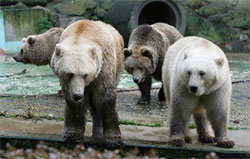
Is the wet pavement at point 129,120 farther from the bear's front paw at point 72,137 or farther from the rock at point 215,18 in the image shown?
the rock at point 215,18

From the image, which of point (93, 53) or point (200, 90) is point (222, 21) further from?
point (93, 53)

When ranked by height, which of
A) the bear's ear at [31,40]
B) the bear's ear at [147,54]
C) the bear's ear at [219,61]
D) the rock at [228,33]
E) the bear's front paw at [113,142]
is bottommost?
the bear's front paw at [113,142]

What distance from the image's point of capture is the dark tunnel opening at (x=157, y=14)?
1486 centimetres

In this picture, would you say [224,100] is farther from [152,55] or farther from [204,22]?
[204,22]

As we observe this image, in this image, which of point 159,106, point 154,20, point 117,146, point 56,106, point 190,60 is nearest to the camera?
point 190,60

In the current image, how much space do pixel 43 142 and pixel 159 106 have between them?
307cm

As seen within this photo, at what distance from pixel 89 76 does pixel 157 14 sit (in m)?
12.0

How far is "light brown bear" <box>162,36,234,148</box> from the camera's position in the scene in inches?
167

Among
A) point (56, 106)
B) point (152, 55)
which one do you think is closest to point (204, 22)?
point (152, 55)

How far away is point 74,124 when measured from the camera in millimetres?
4715

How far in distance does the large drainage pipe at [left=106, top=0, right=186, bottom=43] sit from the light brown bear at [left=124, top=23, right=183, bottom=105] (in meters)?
6.24

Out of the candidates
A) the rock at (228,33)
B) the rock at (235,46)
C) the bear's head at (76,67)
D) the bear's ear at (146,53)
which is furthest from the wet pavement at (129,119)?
the rock at (228,33)

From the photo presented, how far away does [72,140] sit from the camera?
4680 millimetres

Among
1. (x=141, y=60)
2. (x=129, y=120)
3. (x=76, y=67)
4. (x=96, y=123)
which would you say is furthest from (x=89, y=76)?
(x=141, y=60)
